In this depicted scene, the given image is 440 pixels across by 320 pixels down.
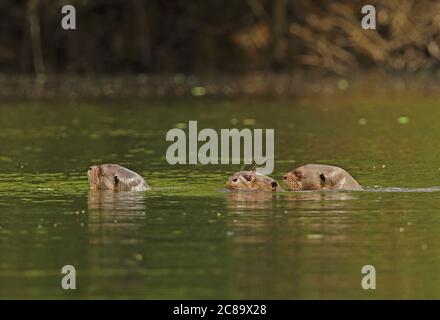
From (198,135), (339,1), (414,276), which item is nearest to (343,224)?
(414,276)

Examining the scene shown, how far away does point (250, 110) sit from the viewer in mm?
26312

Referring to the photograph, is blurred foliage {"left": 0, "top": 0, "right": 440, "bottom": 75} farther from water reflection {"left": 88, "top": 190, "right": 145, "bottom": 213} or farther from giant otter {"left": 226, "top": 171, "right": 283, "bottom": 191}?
water reflection {"left": 88, "top": 190, "right": 145, "bottom": 213}

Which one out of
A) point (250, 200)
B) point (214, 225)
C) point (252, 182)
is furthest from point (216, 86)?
point (214, 225)

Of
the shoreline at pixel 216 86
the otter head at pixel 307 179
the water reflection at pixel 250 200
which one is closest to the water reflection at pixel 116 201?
the water reflection at pixel 250 200

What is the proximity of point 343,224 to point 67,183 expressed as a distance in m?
3.87

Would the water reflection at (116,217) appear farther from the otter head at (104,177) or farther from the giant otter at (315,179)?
the giant otter at (315,179)

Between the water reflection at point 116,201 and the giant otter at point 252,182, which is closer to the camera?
the water reflection at point 116,201

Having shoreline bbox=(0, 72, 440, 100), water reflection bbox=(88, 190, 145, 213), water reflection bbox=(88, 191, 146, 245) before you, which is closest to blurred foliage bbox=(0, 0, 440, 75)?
shoreline bbox=(0, 72, 440, 100)

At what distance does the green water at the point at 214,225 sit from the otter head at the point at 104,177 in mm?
158

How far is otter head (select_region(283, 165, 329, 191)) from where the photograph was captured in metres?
13.9

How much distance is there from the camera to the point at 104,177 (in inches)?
552

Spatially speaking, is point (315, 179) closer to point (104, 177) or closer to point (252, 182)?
point (252, 182)

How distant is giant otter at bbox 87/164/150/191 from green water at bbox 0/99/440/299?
0.55 ft

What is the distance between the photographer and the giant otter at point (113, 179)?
1399 cm
